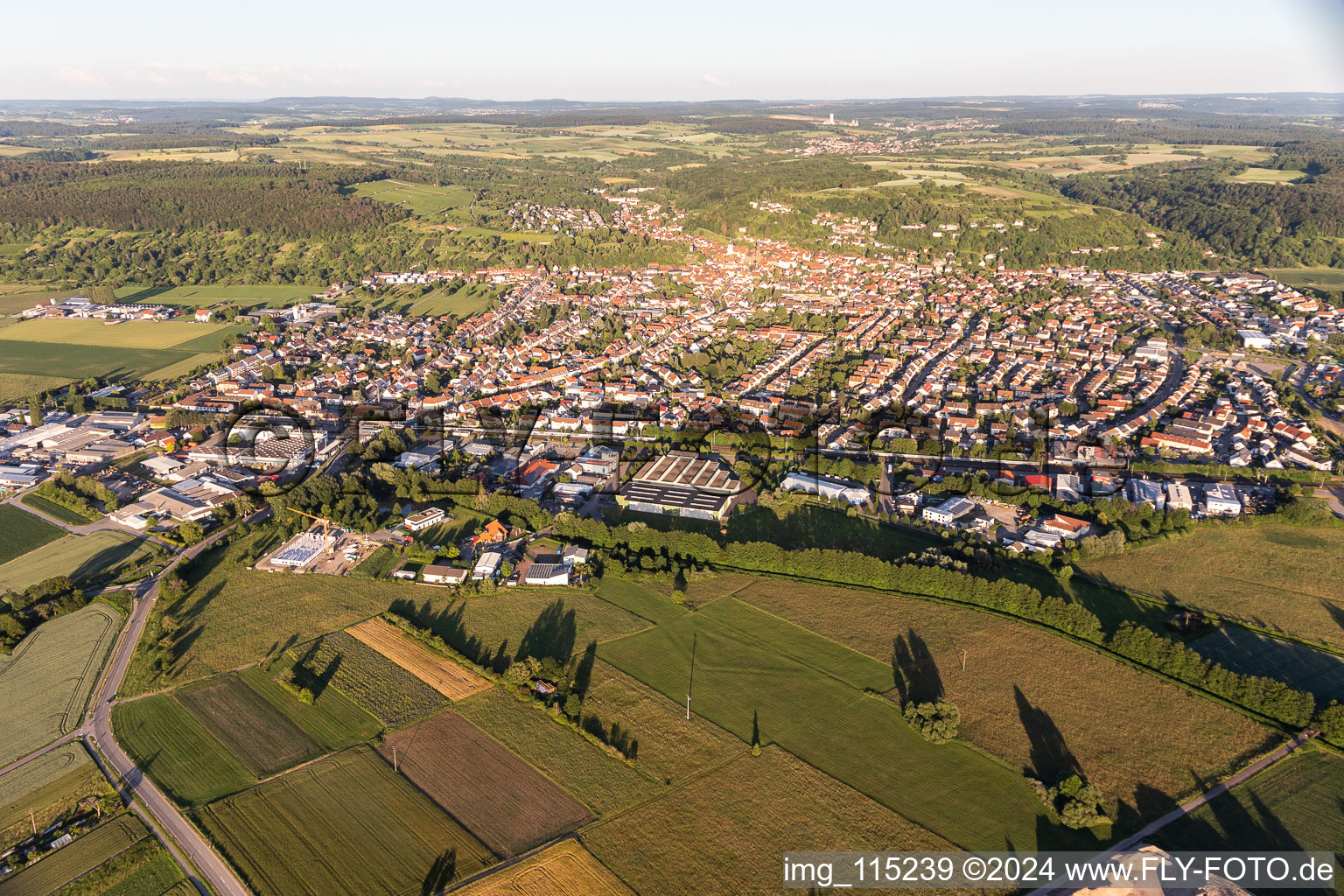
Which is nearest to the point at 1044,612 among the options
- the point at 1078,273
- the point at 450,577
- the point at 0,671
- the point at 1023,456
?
the point at 1023,456

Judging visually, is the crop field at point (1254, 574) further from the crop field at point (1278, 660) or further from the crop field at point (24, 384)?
the crop field at point (24, 384)

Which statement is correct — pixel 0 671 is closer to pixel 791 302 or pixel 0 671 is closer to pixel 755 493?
pixel 755 493

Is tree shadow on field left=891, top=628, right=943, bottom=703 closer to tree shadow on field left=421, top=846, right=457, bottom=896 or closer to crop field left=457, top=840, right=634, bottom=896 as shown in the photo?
crop field left=457, top=840, right=634, bottom=896

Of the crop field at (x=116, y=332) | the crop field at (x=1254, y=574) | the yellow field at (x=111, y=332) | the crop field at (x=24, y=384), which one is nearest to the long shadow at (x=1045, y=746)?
the crop field at (x=1254, y=574)

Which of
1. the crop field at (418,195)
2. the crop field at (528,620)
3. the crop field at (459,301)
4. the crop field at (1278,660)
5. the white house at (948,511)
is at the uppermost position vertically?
the crop field at (418,195)

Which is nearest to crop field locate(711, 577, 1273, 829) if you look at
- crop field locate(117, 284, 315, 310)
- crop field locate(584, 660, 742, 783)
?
crop field locate(584, 660, 742, 783)

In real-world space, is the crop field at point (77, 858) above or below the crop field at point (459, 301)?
below
